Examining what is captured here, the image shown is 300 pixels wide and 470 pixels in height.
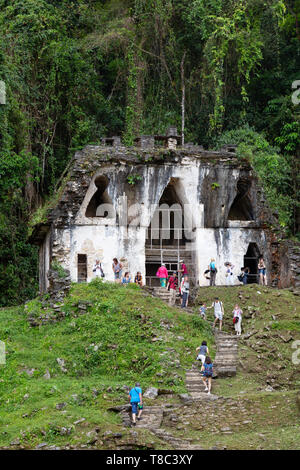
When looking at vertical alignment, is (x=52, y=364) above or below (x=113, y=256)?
below

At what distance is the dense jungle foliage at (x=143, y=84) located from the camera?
39.9 meters

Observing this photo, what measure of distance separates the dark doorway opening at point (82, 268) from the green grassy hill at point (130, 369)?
8.95 feet

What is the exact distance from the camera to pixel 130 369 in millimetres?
23984

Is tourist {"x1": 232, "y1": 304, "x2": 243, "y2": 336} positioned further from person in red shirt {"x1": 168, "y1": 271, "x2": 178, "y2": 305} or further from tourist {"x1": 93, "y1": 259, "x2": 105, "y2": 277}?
tourist {"x1": 93, "y1": 259, "x2": 105, "y2": 277}

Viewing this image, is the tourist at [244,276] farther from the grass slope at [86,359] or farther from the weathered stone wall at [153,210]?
the grass slope at [86,359]

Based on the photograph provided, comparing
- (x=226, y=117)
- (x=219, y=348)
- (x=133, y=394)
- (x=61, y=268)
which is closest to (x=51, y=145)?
(x=226, y=117)

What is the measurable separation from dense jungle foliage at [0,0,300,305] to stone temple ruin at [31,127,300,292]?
15.2 feet

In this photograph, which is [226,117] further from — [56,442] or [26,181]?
[56,442]

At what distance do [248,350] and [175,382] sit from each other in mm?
3440

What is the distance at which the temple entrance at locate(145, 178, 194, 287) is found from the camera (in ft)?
113

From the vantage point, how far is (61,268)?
98.3 ft

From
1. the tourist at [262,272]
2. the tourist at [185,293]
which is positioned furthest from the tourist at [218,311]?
the tourist at [262,272]

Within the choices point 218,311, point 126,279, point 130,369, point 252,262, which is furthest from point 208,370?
point 252,262

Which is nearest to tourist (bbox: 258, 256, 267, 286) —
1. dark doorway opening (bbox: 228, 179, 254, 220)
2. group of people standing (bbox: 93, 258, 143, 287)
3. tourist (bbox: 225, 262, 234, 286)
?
tourist (bbox: 225, 262, 234, 286)
